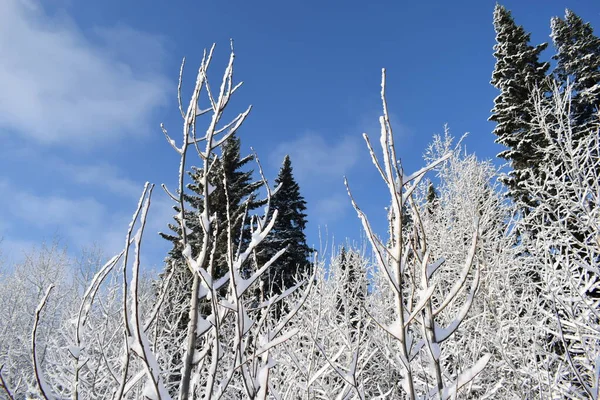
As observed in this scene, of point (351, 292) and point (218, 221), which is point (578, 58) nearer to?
point (351, 292)

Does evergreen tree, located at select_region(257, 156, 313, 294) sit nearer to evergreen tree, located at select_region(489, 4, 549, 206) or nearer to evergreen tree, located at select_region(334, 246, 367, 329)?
evergreen tree, located at select_region(334, 246, 367, 329)

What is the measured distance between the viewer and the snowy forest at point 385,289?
1334mm

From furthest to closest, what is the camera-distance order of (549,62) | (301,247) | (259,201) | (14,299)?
(14,299) → (301,247) → (259,201) → (549,62)

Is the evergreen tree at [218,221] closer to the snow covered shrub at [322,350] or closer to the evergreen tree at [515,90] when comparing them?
the snow covered shrub at [322,350]

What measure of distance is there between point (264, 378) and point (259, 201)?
16.7 metres

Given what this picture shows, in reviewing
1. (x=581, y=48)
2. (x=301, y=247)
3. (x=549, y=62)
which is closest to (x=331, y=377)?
(x=301, y=247)

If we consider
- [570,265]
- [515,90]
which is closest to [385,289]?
[570,265]

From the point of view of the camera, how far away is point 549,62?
14.2 meters

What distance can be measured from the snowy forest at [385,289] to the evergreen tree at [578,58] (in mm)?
78

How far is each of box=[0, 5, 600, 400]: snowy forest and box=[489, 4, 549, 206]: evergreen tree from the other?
0.07 meters

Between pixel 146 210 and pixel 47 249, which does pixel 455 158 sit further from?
pixel 47 249

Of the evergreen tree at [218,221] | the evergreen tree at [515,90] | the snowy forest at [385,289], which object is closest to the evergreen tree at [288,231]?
the snowy forest at [385,289]

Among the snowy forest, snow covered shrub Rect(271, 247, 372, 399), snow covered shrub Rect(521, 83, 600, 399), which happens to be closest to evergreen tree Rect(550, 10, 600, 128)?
the snowy forest

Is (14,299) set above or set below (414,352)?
above
